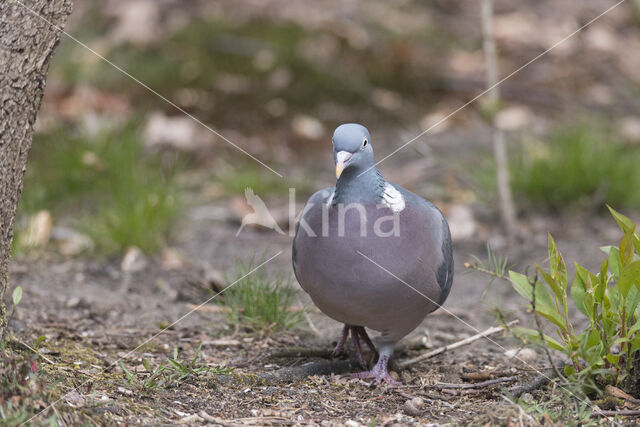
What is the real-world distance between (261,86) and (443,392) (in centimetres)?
465

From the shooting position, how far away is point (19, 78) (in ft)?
7.69

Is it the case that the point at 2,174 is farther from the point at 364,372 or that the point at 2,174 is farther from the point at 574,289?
the point at 574,289

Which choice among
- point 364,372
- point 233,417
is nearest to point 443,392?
point 364,372

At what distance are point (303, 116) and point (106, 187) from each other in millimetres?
2181

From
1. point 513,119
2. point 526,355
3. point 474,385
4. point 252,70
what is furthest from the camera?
point 252,70

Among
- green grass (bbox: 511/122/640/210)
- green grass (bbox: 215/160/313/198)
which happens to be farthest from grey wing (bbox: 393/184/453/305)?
green grass (bbox: 215/160/313/198)

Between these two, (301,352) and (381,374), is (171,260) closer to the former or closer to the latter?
(301,352)

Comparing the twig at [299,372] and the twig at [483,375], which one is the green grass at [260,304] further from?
the twig at [483,375]

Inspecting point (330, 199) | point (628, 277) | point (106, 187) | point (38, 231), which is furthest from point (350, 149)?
point (106, 187)

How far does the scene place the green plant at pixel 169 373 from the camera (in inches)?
101

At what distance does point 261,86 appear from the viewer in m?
6.91

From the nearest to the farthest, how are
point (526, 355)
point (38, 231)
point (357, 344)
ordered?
point (357, 344) → point (526, 355) → point (38, 231)

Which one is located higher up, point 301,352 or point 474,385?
point 474,385

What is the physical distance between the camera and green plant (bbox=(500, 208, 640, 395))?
2383 millimetres
